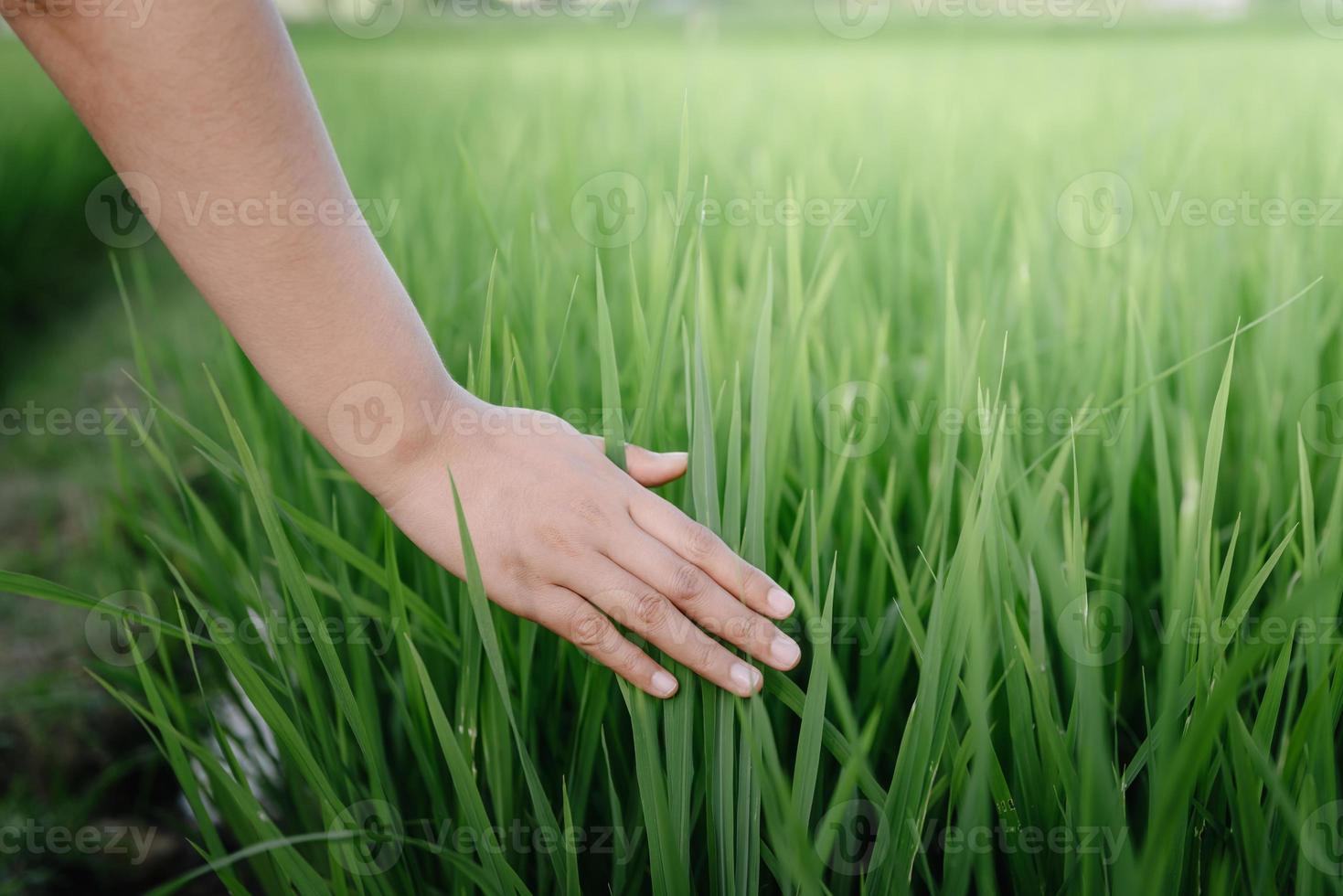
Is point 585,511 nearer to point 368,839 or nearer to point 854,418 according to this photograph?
point 368,839

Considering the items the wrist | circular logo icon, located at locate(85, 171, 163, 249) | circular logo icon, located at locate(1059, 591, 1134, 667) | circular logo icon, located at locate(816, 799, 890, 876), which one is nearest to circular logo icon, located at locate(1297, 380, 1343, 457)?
circular logo icon, located at locate(1059, 591, 1134, 667)

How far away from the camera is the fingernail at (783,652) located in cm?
53

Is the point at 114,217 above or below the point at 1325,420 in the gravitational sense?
above

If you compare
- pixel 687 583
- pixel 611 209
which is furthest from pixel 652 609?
pixel 611 209

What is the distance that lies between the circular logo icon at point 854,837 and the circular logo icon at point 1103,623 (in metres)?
0.15

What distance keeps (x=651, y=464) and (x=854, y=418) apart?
36 centimetres

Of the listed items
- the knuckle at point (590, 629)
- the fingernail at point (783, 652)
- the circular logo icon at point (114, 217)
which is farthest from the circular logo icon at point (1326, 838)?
the circular logo icon at point (114, 217)

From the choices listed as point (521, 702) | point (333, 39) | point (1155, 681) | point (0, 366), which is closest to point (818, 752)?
point (521, 702)

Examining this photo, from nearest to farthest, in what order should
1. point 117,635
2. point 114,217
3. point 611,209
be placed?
1. point 117,635
2. point 611,209
3. point 114,217

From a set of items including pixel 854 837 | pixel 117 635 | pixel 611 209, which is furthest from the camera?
pixel 611 209

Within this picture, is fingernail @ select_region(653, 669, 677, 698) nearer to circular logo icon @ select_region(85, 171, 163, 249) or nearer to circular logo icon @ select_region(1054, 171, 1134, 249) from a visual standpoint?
circular logo icon @ select_region(1054, 171, 1134, 249)

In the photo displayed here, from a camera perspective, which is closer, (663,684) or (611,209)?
(663,684)

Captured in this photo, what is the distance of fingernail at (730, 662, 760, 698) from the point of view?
525mm

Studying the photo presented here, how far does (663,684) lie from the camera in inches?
21.3
